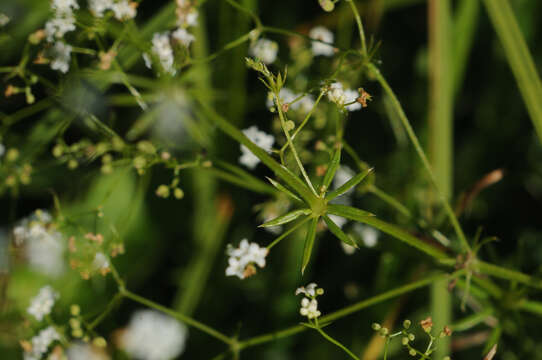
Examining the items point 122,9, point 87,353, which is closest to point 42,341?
point 87,353

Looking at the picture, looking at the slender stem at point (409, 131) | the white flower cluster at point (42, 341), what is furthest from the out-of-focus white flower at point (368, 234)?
the white flower cluster at point (42, 341)

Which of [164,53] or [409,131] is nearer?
[409,131]

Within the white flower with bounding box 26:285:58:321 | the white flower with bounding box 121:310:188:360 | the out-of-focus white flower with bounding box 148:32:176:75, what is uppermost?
the out-of-focus white flower with bounding box 148:32:176:75

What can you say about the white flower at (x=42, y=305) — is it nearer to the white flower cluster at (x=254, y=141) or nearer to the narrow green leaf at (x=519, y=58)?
the white flower cluster at (x=254, y=141)

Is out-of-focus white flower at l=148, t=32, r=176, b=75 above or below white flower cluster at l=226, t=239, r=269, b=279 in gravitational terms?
above

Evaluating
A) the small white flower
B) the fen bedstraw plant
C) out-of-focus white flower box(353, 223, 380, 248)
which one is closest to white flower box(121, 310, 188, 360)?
the fen bedstraw plant

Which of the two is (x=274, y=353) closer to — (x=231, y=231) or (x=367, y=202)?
(x=231, y=231)

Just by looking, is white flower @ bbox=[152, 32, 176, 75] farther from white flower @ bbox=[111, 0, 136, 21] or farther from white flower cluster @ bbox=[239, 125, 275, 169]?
white flower cluster @ bbox=[239, 125, 275, 169]

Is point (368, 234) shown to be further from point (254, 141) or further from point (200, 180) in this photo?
point (200, 180)
